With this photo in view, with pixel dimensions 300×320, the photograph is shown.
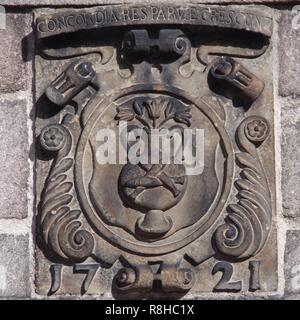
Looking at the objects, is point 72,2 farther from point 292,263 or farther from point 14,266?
point 292,263

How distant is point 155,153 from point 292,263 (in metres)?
0.36

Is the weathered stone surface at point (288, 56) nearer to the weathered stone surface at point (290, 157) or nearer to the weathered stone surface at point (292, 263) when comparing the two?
the weathered stone surface at point (290, 157)

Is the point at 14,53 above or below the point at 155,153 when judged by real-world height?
above

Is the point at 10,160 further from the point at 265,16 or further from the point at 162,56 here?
the point at 265,16

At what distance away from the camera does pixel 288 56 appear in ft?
11.4

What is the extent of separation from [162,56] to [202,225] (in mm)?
356

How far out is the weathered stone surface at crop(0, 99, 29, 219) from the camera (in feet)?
11.3

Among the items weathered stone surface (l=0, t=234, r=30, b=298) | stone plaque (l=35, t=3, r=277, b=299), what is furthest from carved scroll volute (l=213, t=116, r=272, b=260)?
weathered stone surface (l=0, t=234, r=30, b=298)

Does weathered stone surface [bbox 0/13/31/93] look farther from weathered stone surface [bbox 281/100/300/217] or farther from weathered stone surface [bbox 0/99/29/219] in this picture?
weathered stone surface [bbox 281/100/300/217]

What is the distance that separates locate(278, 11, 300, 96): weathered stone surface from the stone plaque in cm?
4

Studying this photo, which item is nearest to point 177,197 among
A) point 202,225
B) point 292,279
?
point 202,225

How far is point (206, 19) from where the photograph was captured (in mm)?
3416

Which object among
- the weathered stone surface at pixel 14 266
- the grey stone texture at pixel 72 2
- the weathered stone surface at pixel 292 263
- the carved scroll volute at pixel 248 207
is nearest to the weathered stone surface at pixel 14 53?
the grey stone texture at pixel 72 2

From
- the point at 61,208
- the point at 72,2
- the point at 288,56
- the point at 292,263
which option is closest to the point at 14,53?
the point at 72,2
